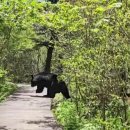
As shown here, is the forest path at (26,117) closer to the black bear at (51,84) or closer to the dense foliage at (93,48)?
the dense foliage at (93,48)

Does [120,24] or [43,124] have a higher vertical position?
[120,24]

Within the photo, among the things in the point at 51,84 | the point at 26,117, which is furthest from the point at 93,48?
the point at 51,84

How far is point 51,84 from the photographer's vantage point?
21.6m

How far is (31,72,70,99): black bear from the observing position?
19.7 meters

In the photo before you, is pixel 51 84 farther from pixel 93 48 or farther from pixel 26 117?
pixel 93 48

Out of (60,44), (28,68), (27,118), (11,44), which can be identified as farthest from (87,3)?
(28,68)

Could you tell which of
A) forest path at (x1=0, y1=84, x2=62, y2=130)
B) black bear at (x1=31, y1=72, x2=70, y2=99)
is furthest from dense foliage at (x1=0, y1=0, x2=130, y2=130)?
black bear at (x1=31, y1=72, x2=70, y2=99)

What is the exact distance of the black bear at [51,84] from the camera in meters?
19.7

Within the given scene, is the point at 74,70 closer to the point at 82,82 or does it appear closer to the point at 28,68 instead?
the point at 82,82

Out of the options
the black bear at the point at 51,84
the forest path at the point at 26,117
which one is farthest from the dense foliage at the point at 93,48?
the black bear at the point at 51,84

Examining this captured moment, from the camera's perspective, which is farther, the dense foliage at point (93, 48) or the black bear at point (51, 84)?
the black bear at point (51, 84)

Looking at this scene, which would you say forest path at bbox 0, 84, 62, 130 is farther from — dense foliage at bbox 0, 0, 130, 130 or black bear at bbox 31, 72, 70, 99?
black bear at bbox 31, 72, 70, 99

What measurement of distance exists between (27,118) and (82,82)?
340cm

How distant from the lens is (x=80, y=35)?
11.8 meters
